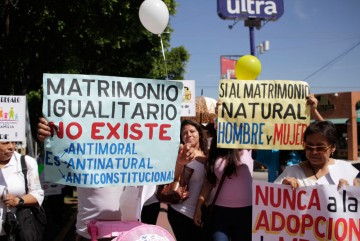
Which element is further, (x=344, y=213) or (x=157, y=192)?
(x=157, y=192)

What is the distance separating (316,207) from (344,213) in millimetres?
181

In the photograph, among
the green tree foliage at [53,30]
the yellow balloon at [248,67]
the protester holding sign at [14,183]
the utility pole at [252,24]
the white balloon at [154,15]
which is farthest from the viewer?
the utility pole at [252,24]

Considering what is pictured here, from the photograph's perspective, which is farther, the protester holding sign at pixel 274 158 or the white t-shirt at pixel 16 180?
the protester holding sign at pixel 274 158

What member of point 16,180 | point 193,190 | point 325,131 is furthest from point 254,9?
point 16,180

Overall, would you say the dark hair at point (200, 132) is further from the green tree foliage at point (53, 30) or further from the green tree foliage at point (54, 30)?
the green tree foliage at point (54, 30)

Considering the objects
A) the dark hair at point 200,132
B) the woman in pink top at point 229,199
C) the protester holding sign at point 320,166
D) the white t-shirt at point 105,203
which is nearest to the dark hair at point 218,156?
the woman in pink top at point 229,199

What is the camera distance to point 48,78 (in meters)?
2.57

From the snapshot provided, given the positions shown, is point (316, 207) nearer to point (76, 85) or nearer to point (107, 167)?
point (107, 167)

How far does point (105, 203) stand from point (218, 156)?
108 centimetres

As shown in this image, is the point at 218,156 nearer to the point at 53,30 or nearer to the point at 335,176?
the point at 335,176

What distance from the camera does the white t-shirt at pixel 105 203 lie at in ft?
8.94

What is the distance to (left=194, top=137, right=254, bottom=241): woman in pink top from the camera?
10.7ft

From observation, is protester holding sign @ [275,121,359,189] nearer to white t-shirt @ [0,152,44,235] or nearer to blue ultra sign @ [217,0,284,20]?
white t-shirt @ [0,152,44,235]

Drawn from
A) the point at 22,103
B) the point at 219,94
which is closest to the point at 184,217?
the point at 219,94
